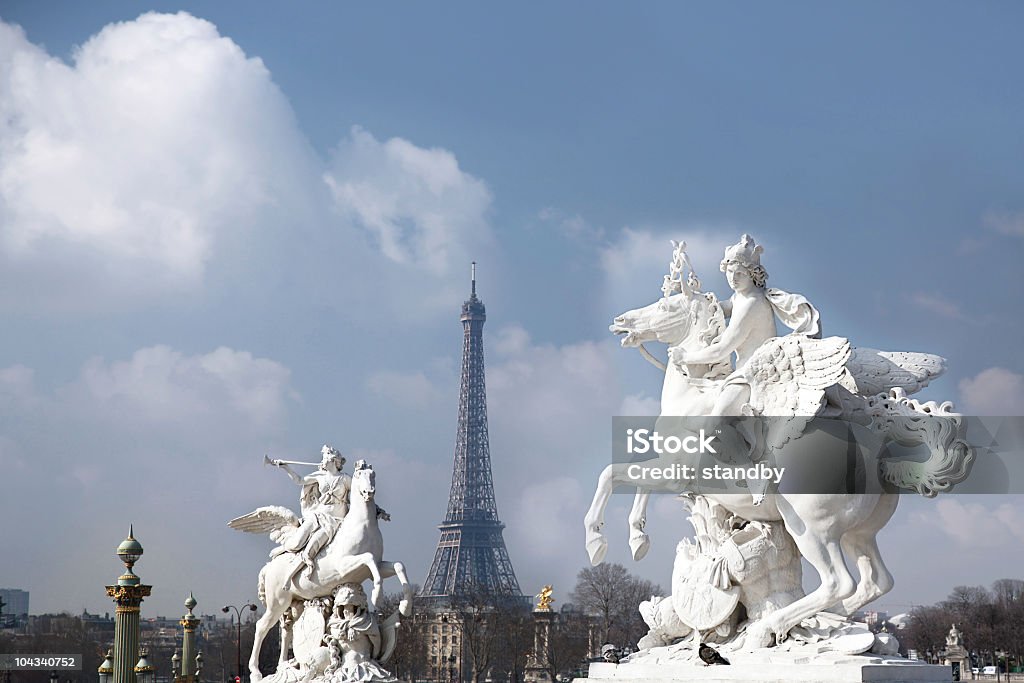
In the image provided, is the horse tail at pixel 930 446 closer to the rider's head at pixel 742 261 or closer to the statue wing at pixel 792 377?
the statue wing at pixel 792 377

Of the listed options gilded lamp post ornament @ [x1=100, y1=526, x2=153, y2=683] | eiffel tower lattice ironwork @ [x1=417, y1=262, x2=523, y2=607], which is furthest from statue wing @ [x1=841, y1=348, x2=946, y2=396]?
eiffel tower lattice ironwork @ [x1=417, y1=262, x2=523, y2=607]

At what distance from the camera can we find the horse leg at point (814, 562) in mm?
8875

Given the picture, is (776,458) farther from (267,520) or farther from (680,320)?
(267,520)

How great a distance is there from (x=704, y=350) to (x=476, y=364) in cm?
5497

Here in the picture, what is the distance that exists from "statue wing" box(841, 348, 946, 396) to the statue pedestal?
6.29 ft

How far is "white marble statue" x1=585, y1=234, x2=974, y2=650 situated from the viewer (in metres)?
8.94

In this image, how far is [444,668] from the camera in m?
50.4

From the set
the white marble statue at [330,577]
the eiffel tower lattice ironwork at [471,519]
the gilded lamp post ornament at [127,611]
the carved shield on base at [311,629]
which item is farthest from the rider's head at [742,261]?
the eiffel tower lattice ironwork at [471,519]

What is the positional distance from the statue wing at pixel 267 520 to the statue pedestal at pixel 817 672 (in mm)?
3901

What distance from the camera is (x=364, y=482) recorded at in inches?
442

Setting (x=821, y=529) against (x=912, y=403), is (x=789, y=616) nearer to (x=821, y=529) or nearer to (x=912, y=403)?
(x=821, y=529)

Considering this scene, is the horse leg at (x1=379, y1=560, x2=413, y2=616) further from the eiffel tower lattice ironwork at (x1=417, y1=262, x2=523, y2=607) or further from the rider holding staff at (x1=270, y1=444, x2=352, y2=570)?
the eiffel tower lattice ironwork at (x1=417, y1=262, x2=523, y2=607)

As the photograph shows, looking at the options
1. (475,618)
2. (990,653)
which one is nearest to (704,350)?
(475,618)

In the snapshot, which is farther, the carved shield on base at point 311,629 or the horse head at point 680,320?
the carved shield on base at point 311,629
